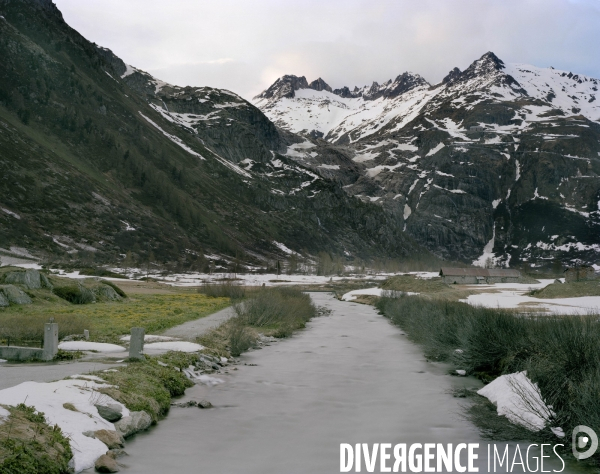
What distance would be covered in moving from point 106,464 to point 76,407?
2.46 meters

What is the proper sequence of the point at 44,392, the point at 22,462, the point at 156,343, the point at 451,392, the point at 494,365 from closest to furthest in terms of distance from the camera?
the point at 22,462, the point at 44,392, the point at 451,392, the point at 494,365, the point at 156,343

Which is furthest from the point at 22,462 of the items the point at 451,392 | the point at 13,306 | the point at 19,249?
the point at 19,249

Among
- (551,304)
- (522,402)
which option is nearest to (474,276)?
(551,304)

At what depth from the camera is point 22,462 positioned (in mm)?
10922

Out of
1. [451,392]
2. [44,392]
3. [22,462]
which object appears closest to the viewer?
[22,462]

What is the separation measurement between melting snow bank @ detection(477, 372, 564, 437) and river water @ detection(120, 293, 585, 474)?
3.81 feet

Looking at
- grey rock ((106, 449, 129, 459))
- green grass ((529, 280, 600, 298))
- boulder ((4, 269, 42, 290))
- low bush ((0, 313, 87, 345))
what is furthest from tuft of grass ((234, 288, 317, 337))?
grey rock ((106, 449, 129, 459))

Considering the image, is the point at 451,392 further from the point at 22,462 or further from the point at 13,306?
the point at 13,306

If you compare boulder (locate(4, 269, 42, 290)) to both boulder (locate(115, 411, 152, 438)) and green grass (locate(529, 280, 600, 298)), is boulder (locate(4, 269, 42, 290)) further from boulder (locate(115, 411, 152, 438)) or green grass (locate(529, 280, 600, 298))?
green grass (locate(529, 280, 600, 298))

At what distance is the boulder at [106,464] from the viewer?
12711 millimetres

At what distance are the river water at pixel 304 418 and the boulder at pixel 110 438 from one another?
1.38ft

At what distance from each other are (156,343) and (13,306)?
17283 millimetres

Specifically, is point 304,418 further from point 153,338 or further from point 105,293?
point 105,293

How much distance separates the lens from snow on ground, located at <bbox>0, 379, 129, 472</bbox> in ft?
42.6
